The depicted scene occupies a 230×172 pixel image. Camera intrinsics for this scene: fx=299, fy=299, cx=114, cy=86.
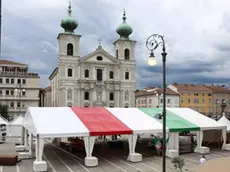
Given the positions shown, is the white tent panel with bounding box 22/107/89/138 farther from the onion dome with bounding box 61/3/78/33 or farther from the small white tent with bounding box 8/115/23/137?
the onion dome with bounding box 61/3/78/33

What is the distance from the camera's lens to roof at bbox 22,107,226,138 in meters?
16.0

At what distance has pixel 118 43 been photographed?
210 ft

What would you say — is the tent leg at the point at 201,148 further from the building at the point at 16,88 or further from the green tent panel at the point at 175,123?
the building at the point at 16,88

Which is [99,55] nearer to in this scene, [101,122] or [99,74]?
[99,74]

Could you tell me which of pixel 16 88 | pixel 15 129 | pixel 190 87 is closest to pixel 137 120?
pixel 15 129

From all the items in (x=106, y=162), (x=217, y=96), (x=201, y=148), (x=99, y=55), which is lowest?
(x=106, y=162)

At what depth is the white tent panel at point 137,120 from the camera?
1783 cm

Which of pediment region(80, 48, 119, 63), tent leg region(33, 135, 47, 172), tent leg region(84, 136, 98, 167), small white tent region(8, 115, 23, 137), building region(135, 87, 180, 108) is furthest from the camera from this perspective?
building region(135, 87, 180, 108)

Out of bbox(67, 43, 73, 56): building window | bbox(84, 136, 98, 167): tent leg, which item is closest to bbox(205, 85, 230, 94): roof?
bbox(67, 43, 73, 56): building window

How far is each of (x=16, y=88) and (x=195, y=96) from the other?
4191 centimetres

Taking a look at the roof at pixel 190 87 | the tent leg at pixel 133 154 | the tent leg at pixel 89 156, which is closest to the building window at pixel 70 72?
the roof at pixel 190 87

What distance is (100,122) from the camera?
1773 cm

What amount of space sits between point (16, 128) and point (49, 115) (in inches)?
626

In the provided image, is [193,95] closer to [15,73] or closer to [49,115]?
[15,73]
